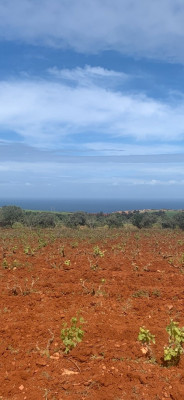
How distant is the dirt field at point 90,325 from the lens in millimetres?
3809

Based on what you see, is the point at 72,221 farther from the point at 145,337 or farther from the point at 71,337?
the point at 145,337

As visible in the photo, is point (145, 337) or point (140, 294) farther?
point (140, 294)

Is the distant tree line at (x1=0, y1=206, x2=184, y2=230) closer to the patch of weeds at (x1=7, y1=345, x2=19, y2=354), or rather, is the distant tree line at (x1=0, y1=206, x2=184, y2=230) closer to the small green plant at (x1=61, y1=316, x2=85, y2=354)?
the patch of weeds at (x1=7, y1=345, x2=19, y2=354)

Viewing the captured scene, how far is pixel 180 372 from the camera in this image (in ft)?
13.3

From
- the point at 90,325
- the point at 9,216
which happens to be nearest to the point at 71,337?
the point at 90,325

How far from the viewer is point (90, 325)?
5.36 m

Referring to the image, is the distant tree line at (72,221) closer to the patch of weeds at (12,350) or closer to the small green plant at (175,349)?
the patch of weeds at (12,350)

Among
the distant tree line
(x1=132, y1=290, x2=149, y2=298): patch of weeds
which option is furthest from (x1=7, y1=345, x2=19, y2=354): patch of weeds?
the distant tree line

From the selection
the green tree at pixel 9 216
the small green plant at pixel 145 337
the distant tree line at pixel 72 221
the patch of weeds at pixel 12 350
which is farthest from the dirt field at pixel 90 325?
the green tree at pixel 9 216

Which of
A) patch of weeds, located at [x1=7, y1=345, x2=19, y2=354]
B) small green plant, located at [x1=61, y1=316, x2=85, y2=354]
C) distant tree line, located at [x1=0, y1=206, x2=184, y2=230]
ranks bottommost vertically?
patch of weeds, located at [x1=7, y1=345, x2=19, y2=354]

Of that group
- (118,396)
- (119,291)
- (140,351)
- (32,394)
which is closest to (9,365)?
(32,394)

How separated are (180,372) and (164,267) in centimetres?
583

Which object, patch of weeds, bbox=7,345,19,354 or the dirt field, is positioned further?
patch of weeds, bbox=7,345,19,354

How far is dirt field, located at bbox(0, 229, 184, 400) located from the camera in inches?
150
